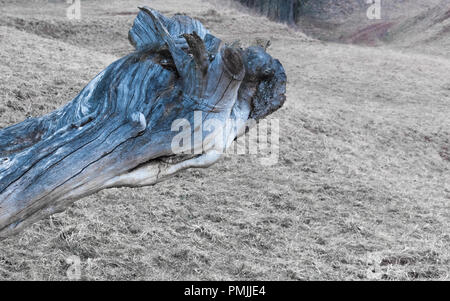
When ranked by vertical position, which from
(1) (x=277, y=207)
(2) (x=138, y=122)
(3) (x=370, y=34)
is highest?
(2) (x=138, y=122)

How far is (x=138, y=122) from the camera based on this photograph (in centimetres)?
260

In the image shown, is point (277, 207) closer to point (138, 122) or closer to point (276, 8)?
point (138, 122)

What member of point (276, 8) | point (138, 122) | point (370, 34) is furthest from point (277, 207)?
point (276, 8)

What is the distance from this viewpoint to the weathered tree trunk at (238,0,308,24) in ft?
83.0

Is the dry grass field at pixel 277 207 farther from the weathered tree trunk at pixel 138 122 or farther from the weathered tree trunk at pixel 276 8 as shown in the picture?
the weathered tree trunk at pixel 276 8

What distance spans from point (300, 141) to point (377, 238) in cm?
268

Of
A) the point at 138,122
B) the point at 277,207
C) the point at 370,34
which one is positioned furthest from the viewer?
the point at 370,34

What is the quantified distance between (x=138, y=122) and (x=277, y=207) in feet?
10.9

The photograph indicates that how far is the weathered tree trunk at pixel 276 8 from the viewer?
25.3 m

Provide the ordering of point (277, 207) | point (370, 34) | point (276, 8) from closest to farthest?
point (277, 207), point (370, 34), point (276, 8)

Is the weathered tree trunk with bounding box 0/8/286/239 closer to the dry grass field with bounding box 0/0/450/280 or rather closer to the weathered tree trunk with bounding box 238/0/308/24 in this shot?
the dry grass field with bounding box 0/0/450/280

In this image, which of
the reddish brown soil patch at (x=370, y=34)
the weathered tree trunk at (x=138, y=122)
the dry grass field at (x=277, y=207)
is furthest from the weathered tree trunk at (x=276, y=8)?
the weathered tree trunk at (x=138, y=122)

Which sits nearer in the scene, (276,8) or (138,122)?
(138,122)
